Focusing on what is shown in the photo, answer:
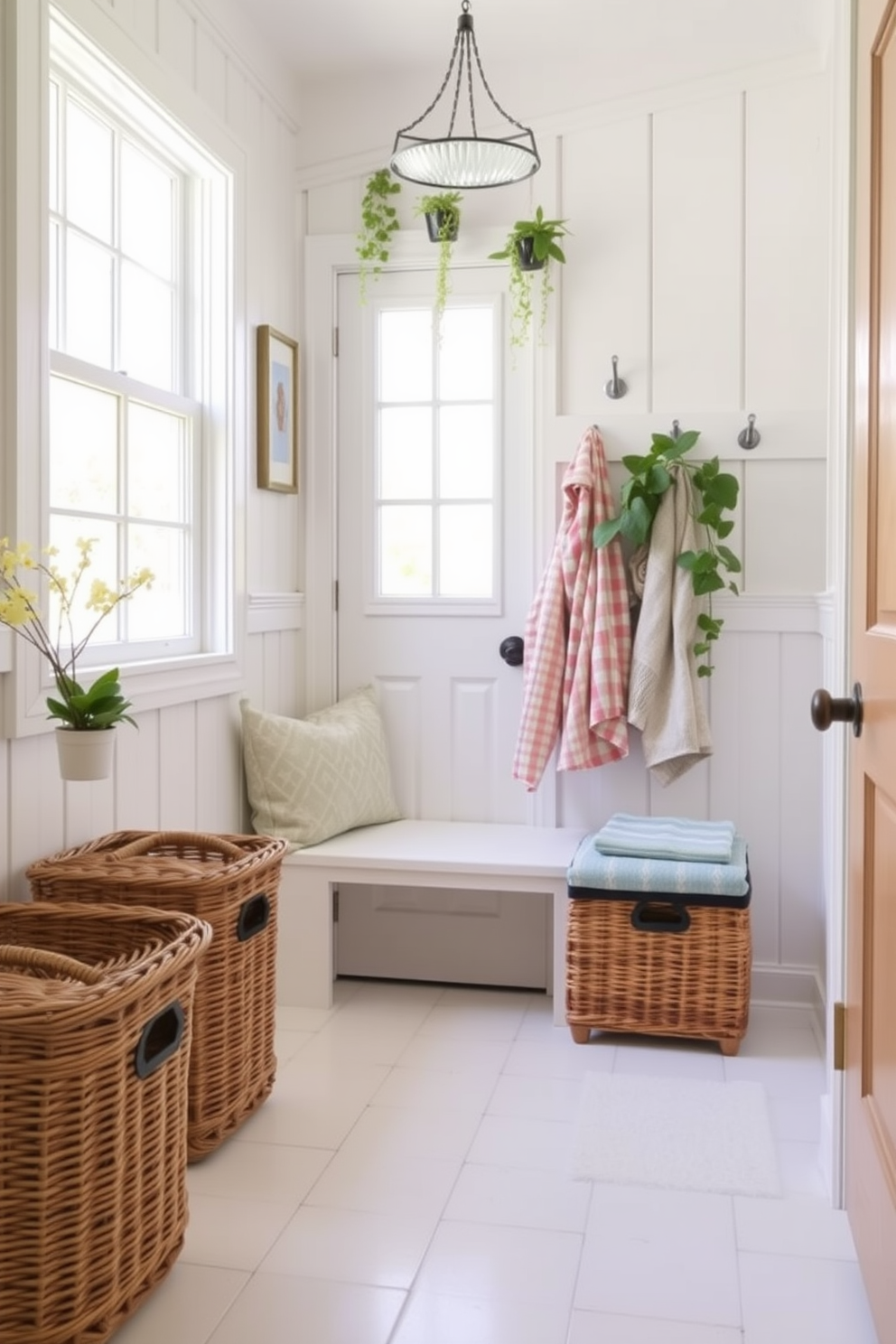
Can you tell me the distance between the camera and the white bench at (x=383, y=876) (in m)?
3.23

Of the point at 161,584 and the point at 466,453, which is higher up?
the point at 466,453

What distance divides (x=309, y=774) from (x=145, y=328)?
1209 millimetres

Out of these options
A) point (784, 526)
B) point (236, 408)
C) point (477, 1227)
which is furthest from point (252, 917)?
point (784, 526)

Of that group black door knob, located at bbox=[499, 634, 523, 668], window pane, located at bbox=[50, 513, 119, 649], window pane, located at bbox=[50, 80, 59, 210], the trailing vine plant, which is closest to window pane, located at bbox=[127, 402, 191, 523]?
window pane, located at bbox=[50, 513, 119, 649]

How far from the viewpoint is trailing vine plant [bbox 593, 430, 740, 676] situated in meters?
3.35

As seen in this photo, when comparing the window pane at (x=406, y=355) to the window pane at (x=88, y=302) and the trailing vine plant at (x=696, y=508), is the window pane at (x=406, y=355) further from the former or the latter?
the window pane at (x=88, y=302)

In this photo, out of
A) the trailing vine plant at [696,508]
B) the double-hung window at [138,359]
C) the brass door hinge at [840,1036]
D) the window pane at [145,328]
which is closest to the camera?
the brass door hinge at [840,1036]

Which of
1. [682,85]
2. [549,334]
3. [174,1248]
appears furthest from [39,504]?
[682,85]

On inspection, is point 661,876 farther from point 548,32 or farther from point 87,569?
point 548,32

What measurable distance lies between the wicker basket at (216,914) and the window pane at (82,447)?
2.36 ft

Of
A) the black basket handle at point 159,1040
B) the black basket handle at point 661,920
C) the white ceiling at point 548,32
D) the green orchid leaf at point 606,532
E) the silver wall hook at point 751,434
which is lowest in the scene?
the black basket handle at point 661,920

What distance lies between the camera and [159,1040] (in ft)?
6.48

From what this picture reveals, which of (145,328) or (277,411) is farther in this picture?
(277,411)

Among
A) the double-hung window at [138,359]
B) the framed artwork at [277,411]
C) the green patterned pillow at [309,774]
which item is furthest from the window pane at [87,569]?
the framed artwork at [277,411]
